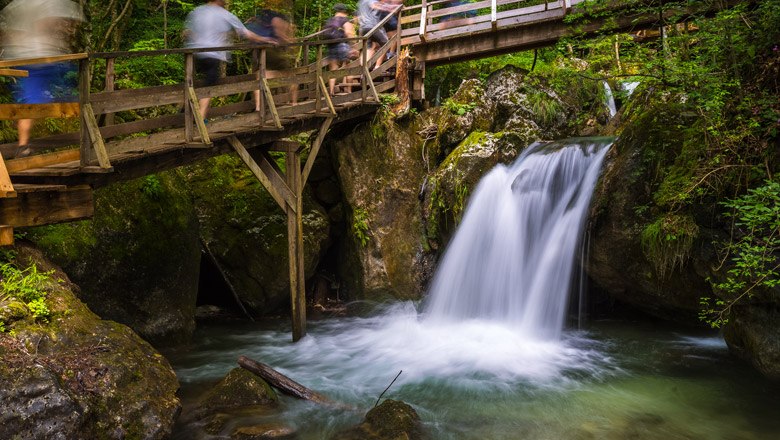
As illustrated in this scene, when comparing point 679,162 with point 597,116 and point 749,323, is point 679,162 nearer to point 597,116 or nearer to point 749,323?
point 749,323

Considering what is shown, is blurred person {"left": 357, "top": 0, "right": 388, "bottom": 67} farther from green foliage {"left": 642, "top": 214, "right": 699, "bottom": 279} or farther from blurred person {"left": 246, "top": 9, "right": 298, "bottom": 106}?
green foliage {"left": 642, "top": 214, "right": 699, "bottom": 279}

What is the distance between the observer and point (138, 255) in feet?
24.9

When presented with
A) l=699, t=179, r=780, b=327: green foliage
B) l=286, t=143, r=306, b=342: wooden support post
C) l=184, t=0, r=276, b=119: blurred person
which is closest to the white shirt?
l=184, t=0, r=276, b=119: blurred person

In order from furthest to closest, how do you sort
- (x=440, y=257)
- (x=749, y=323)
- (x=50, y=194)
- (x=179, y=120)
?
(x=440, y=257) < (x=179, y=120) < (x=749, y=323) < (x=50, y=194)

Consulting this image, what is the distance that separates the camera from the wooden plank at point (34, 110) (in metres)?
4.86

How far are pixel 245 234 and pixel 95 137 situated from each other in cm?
454

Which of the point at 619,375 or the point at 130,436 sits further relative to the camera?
the point at 619,375

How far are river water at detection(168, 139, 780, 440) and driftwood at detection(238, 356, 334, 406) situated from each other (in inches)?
4.8

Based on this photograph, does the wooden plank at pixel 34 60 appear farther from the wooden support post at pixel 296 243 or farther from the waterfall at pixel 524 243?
the waterfall at pixel 524 243

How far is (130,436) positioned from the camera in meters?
4.39

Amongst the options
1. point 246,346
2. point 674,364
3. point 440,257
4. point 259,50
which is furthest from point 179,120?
point 674,364

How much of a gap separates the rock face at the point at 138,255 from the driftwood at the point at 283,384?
232 cm

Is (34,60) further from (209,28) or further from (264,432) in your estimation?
(264,432)

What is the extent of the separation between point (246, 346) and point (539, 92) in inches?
276
